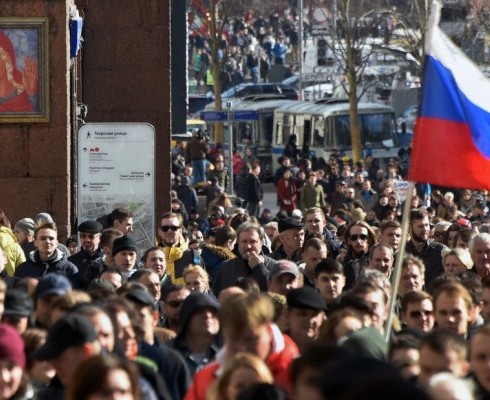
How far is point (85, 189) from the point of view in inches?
704

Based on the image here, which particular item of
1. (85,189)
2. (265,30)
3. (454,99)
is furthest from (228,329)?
(265,30)

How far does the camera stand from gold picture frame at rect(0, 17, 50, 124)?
744 inches

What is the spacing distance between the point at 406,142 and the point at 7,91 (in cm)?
3363

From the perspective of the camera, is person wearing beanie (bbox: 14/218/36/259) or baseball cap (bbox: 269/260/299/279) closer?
baseball cap (bbox: 269/260/299/279)

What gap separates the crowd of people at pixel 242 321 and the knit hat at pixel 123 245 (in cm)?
1

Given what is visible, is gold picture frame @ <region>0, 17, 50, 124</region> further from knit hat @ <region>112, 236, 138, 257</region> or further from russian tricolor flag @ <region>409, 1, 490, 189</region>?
russian tricolor flag @ <region>409, 1, 490, 189</region>

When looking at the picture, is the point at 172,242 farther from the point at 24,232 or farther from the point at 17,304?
the point at 17,304

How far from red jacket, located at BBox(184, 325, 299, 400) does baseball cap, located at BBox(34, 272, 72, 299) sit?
4.96 feet

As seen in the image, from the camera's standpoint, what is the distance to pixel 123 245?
43.7ft

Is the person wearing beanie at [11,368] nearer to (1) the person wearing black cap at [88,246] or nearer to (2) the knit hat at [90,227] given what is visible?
(1) the person wearing black cap at [88,246]

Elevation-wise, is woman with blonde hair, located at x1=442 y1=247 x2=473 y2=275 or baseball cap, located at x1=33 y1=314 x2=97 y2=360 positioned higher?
baseball cap, located at x1=33 y1=314 x2=97 y2=360

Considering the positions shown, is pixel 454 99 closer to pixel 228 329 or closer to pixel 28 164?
pixel 228 329

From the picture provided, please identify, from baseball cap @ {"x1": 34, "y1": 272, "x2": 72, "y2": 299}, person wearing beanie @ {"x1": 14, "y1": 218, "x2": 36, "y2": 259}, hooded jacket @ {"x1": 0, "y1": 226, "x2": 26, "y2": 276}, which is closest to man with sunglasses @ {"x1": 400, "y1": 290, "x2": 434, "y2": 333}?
baseball cap @ {"x1": 34, "y1": 272, "x2": 72, "y2": 299}

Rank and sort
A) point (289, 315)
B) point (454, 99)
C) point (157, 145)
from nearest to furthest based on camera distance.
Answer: point (289, 315), point (454, 99), point (157, 145)
